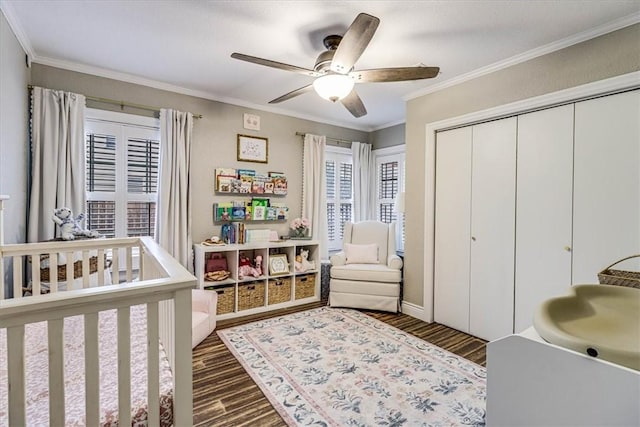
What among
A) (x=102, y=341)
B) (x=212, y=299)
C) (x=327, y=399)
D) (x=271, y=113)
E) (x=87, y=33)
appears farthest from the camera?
(x=271, y=113)

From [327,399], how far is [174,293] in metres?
1.33

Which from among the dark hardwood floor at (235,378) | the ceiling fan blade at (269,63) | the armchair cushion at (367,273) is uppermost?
the ceiling fan blade at (269,63)

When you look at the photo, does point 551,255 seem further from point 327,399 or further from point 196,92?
point 196,92

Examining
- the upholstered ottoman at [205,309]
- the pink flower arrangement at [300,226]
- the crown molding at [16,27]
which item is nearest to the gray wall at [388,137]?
the pink flower arrangement at [300,226]

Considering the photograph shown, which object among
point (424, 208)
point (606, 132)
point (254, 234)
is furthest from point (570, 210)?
point (254, 234)

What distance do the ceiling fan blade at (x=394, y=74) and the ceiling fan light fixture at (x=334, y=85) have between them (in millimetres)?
58

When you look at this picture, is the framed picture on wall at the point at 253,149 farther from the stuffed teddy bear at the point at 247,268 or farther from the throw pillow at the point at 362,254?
the throw pillow at the point at 362,254

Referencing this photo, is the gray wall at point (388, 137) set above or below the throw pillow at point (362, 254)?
above

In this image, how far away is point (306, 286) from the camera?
3.67m

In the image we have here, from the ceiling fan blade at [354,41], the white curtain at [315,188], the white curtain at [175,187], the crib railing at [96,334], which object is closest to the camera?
the crib railing at [96,334]

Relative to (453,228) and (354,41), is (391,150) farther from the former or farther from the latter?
(354,41)

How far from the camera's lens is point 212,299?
2760mm

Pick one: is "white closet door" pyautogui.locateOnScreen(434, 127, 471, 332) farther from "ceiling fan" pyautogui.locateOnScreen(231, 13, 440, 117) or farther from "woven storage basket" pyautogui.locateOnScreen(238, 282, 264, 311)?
"woven storage basket" pyautogui.locateOnScreen(238, 282, 264, 311)

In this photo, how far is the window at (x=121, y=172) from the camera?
284 cm
